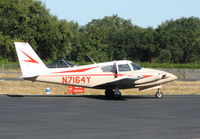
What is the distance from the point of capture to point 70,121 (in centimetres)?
1825

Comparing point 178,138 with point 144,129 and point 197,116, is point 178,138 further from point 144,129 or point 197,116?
point 197,116

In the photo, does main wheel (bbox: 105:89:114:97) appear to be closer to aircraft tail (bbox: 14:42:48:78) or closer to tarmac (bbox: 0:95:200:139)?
aircraft tail (bbox: 14:42:48:78)

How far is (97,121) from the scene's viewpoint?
60.0 feet

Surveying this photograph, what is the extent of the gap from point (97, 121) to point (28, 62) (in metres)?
12.1

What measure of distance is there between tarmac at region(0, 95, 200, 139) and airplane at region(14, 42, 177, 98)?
13.5 ft

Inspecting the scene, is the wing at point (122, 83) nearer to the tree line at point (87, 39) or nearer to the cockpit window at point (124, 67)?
the cockpit window at point (124, 67)

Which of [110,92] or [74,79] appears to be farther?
[110,92]

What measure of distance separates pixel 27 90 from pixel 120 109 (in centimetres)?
1615

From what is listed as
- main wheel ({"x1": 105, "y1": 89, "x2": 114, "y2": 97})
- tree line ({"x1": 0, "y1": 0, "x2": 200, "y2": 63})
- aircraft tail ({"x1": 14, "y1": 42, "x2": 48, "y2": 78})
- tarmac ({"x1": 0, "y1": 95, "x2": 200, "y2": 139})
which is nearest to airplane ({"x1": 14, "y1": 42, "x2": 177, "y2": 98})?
aircraft tail ({"x1": 14, "y1": 42, "x2": 48, "y2": 78})

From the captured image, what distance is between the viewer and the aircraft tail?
95.9 ft

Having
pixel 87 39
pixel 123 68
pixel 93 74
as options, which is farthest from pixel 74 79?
pixel 87 39

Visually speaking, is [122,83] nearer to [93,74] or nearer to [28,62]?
[93,74]

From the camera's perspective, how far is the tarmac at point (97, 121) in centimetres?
1499

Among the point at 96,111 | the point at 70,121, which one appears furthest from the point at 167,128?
the point at 96,111
